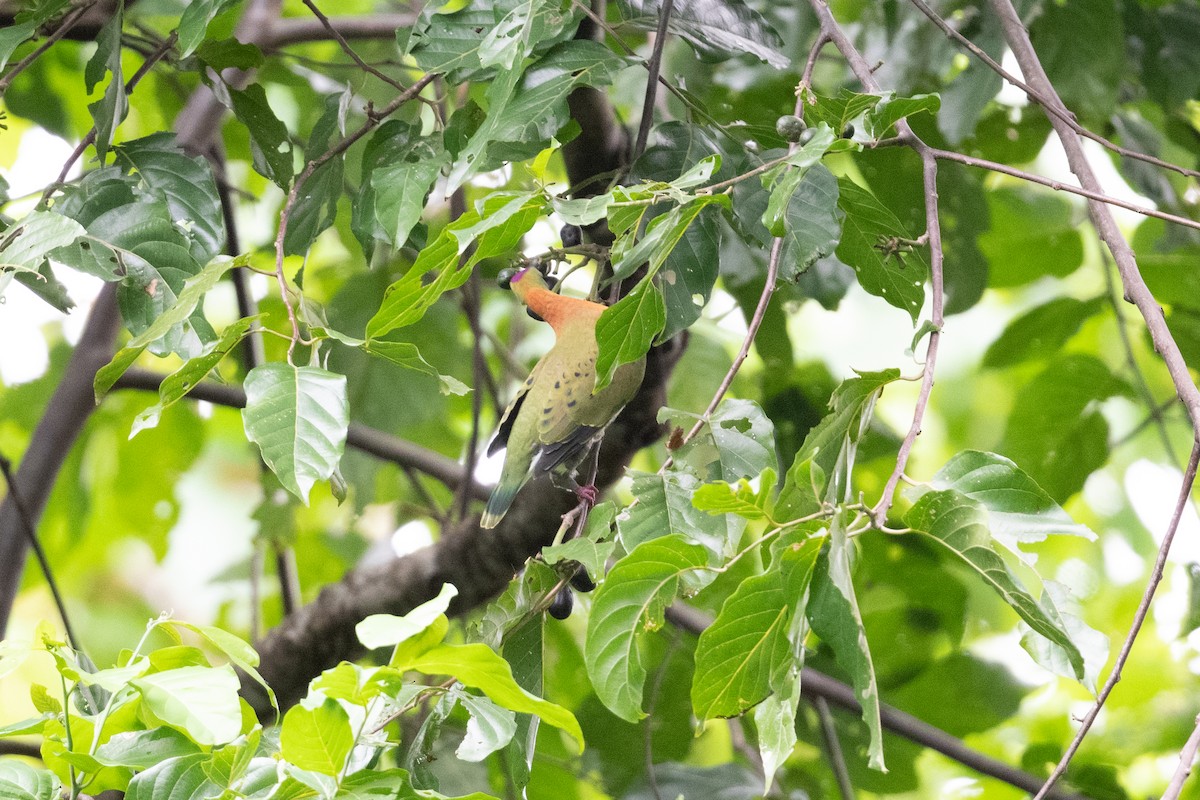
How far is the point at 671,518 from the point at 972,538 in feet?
0.86

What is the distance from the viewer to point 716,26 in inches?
51.0

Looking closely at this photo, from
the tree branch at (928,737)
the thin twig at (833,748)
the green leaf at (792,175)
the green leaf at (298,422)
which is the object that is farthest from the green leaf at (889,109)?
the thin twig at (833,748)

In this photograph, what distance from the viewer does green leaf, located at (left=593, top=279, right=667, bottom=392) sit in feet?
2.98

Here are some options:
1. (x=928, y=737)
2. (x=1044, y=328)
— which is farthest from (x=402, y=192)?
(x=1044, y=328)

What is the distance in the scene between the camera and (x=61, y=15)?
1.47 metres

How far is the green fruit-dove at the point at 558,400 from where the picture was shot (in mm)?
1210

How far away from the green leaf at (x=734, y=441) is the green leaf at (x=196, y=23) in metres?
0.64

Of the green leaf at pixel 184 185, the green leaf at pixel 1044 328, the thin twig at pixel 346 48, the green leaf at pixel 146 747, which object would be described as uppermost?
the thin twig at pixel 346 48

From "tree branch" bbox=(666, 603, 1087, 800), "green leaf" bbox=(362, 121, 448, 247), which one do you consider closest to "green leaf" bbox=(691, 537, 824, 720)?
"green leaf" bbox=(362, 121, 448, 247)

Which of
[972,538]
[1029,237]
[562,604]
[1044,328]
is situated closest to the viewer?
[972,538]

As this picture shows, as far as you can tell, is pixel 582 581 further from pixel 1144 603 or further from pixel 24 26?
pixel 24 26

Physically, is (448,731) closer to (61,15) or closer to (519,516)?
(519,516)

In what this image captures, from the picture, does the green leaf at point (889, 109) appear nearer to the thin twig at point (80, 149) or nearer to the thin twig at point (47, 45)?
the thin twig at point (80, 149)

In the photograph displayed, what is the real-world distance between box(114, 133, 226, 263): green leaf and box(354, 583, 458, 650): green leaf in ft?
2.49
